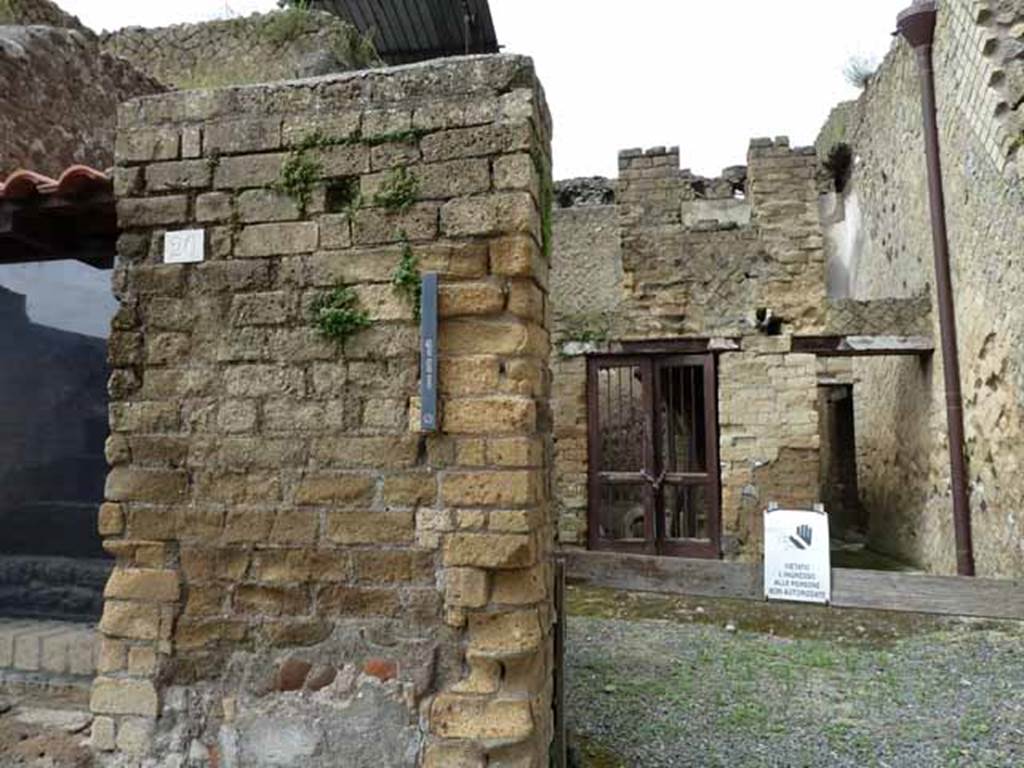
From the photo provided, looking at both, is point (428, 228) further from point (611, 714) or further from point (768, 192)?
point (768, 192)

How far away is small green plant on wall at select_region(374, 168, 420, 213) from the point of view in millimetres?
2467

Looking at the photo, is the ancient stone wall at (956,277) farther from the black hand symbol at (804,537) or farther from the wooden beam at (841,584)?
the black hand symbol at (804,537)

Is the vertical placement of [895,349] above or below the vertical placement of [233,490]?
above

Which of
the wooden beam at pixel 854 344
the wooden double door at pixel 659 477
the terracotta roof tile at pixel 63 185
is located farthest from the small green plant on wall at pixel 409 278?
the wooden beam at pixel 854 344

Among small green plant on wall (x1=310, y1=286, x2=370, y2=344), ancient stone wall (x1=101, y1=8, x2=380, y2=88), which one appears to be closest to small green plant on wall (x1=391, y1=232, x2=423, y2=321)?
small green plant on wall (x1=310, y1=286, x2=370, y2=344)

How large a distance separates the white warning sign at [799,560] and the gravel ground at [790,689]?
3.05ft

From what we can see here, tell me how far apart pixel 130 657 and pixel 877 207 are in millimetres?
10349

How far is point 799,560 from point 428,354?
1912 mm

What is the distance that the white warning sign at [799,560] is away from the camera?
3018mm

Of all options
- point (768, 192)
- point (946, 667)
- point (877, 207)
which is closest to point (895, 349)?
point (768, 192)

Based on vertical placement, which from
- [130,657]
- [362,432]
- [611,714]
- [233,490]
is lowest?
[611,714]

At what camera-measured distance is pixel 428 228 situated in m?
2.44

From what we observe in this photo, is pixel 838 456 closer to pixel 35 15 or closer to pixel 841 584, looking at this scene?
pixel 841 584

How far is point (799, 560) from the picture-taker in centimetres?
310
